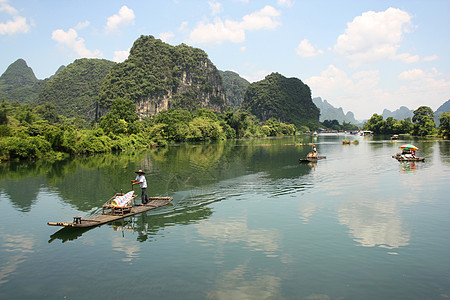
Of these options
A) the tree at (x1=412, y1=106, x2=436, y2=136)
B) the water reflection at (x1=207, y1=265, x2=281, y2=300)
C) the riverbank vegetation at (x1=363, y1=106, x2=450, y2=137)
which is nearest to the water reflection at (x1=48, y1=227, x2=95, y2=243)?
the water reflection at (x1=207, y1=265, x2=281, y2=300)

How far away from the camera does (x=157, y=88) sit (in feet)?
582

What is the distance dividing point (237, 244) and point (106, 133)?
61.6 meters

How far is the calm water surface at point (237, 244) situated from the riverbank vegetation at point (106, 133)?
84.3ft

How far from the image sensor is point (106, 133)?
67.8 m

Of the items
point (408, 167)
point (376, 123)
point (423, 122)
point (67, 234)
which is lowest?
point (67, 234)

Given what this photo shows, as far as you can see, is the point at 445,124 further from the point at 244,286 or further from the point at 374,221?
the point at 244,286

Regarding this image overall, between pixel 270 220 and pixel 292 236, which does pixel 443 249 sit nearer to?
pixel 292 236

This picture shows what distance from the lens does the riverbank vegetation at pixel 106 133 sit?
4750 centimetres

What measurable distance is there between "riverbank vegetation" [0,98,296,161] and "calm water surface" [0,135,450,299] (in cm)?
2570

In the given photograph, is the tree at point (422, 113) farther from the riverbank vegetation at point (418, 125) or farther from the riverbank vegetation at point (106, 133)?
the riverbank vegetation at point (106, 133)

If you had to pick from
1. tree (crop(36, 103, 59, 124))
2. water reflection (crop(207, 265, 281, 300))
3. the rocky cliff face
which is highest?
the rocky cliff face

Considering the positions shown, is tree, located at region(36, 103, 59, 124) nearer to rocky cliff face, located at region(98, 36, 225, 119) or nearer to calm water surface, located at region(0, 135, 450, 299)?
rocky cliff face, located at region(98, 36, 225, 119)

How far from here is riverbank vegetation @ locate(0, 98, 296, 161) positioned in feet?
156

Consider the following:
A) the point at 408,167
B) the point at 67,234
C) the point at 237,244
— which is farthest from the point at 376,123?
the point at 67,234
